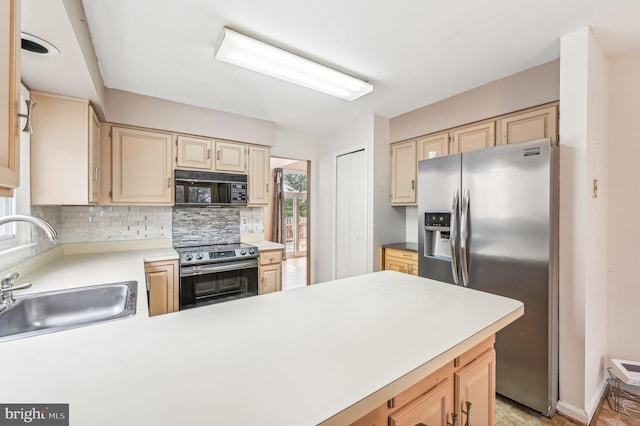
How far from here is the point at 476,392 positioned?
1.14 meters

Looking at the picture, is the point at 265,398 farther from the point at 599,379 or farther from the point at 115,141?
the point at 115,141

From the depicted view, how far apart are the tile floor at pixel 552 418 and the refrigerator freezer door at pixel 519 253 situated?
6cm

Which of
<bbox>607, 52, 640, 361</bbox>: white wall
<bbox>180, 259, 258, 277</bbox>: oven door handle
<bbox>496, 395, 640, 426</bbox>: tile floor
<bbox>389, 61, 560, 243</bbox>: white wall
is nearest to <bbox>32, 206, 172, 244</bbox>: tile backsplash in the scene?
<bbox>180, 259, 258, 277</bbox>: oven door handle

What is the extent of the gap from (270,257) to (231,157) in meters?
1.25

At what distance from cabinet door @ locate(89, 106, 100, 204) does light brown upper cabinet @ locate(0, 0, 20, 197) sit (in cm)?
157

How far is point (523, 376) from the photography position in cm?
189

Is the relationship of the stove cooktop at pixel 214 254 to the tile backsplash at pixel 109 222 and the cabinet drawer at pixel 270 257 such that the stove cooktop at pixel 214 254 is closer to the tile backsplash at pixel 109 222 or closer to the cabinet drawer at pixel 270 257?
the cabinet drawer at pixel 270 257

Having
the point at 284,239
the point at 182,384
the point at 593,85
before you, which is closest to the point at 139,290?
the point at 182,384

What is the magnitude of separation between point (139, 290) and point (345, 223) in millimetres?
2642

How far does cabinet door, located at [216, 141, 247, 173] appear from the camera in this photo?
129 inches

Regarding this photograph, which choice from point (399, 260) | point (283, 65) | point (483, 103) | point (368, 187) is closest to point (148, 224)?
point (283, 65)

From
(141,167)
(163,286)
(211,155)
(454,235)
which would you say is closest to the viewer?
(454,235)

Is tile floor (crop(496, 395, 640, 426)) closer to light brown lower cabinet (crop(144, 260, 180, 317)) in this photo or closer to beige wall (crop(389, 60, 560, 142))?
beige wall (crop(389, 60, 560, 142))

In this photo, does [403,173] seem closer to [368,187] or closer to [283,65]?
[368,187]
